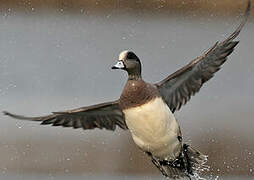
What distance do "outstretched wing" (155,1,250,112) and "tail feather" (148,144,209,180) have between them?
0.17 metres

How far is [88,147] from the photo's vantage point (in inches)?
159

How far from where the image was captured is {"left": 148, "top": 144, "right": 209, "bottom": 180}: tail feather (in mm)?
2641

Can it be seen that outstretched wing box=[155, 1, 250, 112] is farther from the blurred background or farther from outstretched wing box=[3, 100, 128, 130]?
the blurred background

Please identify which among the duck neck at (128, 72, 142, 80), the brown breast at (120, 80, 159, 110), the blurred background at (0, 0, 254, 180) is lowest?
the blurred background at (0, 0, 254, 180)

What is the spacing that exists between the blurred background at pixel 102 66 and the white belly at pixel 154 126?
145cm

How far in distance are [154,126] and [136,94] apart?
12 centimetres

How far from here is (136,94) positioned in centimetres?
241

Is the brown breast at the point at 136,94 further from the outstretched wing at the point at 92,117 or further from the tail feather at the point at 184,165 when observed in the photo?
the tail feather at the point at 184,165

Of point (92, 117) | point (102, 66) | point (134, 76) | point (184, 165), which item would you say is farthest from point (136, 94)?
point (102, 66)

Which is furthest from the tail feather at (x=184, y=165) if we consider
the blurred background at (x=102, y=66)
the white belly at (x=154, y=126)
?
the blurred background at (x=102, y=66)

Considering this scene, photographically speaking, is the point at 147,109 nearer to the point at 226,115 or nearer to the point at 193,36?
the point at 226,115

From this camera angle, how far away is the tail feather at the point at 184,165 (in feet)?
8.66

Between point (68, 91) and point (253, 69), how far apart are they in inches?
43.1

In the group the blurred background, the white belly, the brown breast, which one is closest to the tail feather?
the white belly
